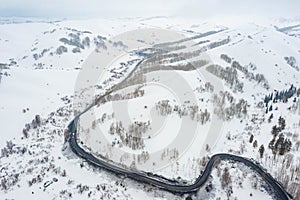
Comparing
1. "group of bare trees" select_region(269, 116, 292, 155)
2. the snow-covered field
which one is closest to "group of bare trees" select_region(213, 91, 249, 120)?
the snow-covered field

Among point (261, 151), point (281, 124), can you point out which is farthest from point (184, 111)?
point (281, 124)

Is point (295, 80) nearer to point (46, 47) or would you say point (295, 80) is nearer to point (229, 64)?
point (229, 64)

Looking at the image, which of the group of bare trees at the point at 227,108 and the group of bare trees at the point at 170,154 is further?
the group of bare trees at the point at 227,108

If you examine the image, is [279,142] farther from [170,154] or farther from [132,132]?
[132,132]

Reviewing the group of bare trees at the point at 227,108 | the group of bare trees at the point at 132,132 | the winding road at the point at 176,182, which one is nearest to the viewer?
the winding road at the point at 176,182

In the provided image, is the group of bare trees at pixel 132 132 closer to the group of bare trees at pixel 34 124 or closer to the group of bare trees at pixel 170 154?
the group of bare trees at pixel 170 154

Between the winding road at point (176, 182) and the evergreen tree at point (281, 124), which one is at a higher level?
the evergreen tree at point (281, 124)

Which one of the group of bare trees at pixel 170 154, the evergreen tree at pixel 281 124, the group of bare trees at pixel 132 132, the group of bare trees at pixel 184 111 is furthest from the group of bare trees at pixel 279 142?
the group of bare trees at pixel 132 132
